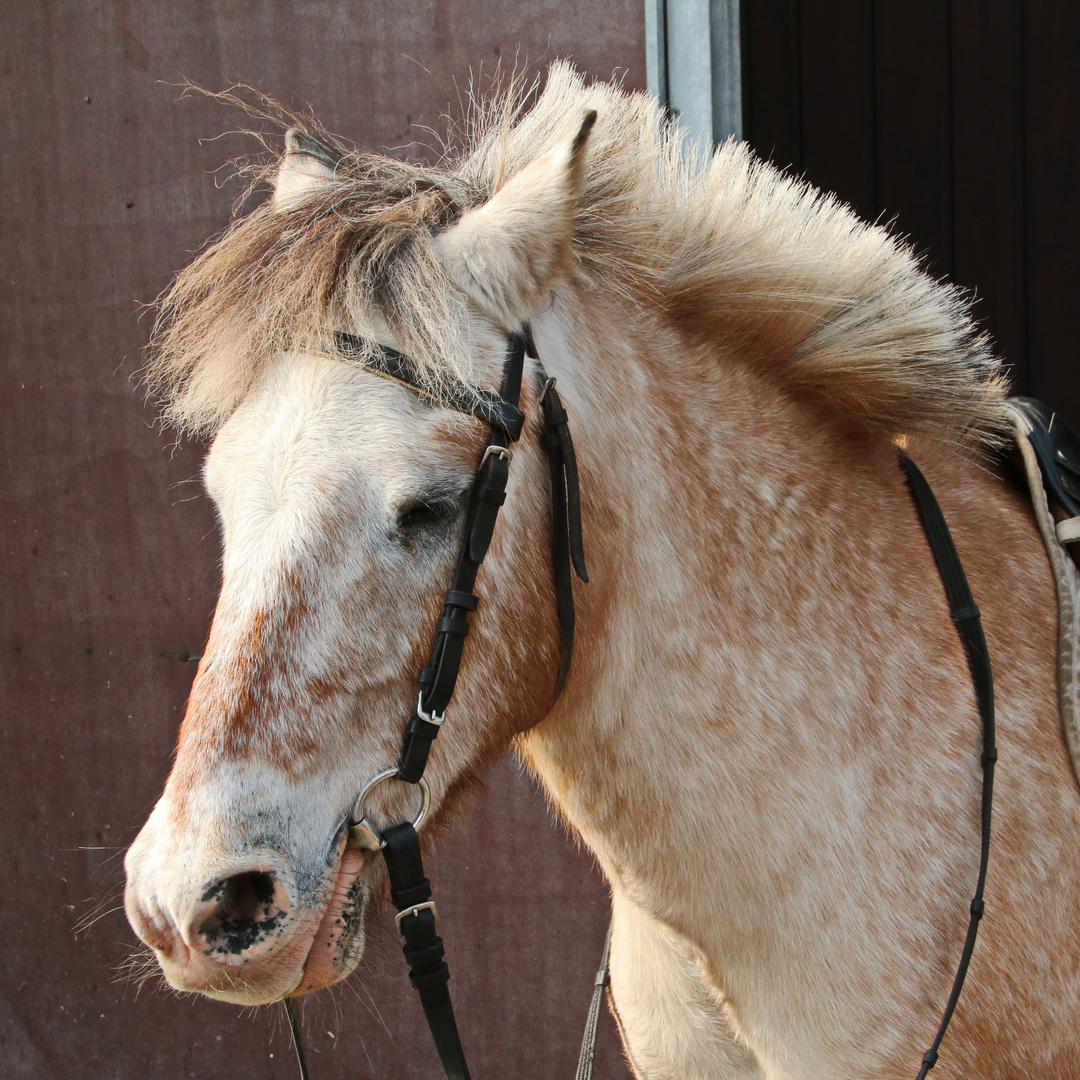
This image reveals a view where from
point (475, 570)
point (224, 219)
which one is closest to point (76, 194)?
point (224, 219)

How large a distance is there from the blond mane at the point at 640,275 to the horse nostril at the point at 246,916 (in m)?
0.67

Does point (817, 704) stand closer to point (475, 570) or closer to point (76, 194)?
point (475, 570)

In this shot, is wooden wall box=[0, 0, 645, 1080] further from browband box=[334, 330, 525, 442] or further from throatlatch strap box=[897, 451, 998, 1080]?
browband box=[334, 330, 525, 442]

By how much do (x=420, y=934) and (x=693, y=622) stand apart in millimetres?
584

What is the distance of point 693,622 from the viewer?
4.42 feet

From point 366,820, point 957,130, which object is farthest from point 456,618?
point 957,130

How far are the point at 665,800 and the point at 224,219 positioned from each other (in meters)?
2.70

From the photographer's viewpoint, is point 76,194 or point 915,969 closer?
point 915,969

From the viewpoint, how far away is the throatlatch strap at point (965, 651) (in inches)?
52.3

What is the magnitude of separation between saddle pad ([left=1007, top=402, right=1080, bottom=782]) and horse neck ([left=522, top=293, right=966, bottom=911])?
8.1 inches

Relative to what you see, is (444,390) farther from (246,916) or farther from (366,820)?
(246,916)

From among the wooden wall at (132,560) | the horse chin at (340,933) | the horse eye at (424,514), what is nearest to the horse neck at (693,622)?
the horse eye at (424,514)

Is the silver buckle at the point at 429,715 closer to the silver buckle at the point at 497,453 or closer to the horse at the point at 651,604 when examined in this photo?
the horse at the point at 651,604

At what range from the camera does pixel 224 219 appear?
124 inches
